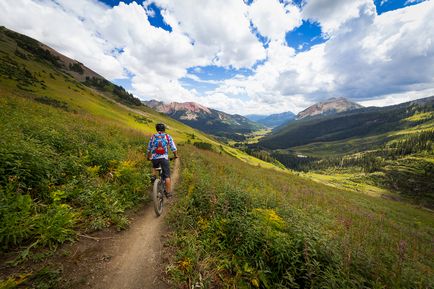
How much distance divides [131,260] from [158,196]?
310 cm

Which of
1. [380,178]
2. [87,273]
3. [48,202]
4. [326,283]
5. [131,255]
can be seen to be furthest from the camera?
[380,178]

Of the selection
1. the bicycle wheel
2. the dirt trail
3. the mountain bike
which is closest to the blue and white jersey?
Answer: the mountain bike

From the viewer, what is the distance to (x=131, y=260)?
17.6 feet

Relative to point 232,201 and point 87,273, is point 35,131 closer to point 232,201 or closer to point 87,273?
point 87,273

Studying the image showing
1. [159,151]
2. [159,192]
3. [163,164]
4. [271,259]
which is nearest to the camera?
[271,259]

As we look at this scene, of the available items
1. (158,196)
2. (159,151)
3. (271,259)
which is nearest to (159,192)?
(158,196)

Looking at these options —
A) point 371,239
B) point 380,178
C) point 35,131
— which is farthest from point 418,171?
point 35,131

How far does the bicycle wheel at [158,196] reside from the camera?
26.1ft

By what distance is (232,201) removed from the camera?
7531mm

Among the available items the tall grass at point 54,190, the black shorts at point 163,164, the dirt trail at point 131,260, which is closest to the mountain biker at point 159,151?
the black shorts at point 163,164

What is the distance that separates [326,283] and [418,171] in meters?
233

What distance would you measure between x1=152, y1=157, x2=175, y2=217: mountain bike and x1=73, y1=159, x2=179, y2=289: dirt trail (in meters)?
0.89

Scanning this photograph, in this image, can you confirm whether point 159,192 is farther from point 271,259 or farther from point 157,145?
point 271,259

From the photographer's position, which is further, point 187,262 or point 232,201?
point 232,201
